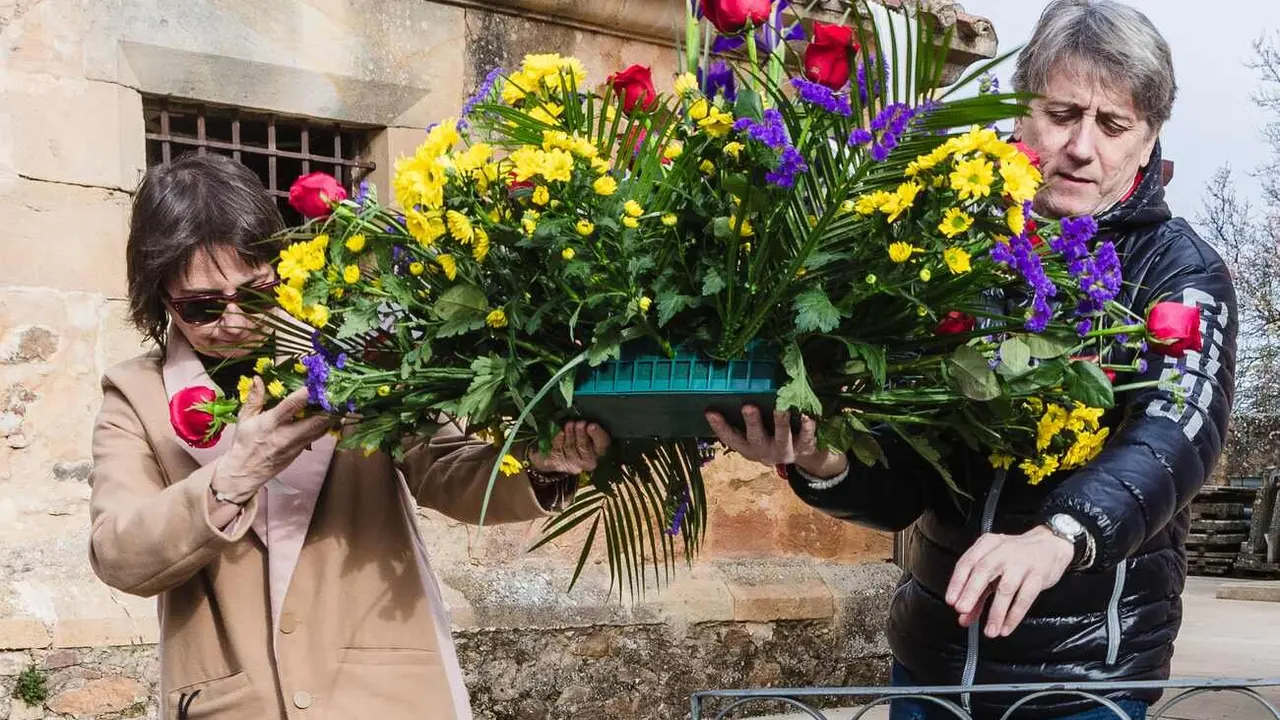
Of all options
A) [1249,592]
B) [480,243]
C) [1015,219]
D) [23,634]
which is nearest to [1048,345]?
[1015,219]

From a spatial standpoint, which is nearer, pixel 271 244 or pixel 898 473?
pixel 898 473

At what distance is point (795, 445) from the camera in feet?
5.20

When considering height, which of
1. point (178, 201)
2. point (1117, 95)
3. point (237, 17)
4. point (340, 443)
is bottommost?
point (340, 443)

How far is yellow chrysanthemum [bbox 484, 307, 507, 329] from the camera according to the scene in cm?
154

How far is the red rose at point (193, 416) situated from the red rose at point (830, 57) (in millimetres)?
860

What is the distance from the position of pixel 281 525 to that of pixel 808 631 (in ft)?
12.1

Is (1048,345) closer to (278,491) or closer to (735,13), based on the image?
(735,13)

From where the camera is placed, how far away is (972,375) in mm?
1471

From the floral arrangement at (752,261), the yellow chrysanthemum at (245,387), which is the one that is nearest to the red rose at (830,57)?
the floral arrangement at (752,261)

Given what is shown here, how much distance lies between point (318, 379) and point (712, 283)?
1.60ft

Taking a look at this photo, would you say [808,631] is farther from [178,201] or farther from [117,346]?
[178,201]

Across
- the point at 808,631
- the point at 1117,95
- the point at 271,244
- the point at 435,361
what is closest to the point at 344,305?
the point at 435,361

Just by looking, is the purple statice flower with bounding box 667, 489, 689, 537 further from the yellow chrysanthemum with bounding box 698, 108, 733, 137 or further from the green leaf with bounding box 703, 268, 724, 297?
the yellow chrysanthemum with bounding box 698, 108, 733, 137

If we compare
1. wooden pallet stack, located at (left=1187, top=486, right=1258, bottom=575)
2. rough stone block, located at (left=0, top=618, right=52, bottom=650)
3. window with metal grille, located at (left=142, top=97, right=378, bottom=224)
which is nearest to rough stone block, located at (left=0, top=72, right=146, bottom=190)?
window with metal grille, located at (left=142, top=97, right=378, bottom=224)
